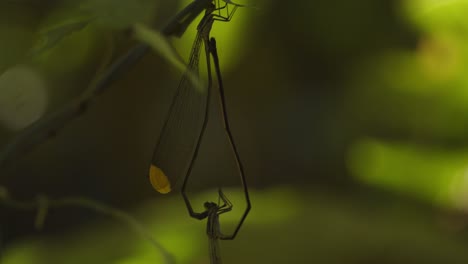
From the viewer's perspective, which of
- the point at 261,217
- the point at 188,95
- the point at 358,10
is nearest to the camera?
the point at 188,95

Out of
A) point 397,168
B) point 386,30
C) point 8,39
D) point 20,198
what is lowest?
point 397,168

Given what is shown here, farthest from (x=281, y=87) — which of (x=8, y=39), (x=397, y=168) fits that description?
(x=8, y=39)

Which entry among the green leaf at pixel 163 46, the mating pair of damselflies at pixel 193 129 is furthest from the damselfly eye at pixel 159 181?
the green leaf at pixel 163 46

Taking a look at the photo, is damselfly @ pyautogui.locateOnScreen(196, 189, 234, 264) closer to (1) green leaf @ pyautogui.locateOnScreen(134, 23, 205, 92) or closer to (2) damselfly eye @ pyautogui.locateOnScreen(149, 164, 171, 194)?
(2) damselfly eye @ pyautogui.locateOnScreen(149, 164, 171, 194)

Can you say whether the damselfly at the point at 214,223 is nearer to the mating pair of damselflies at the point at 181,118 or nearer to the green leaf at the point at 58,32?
the mating pair of damselflies at the point at 181,118

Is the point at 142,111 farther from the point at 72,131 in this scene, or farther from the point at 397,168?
the point at 397,168

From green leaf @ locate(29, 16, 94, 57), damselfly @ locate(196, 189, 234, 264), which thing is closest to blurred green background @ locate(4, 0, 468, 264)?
green leaf @ locate(29, 16, 94, 57)
